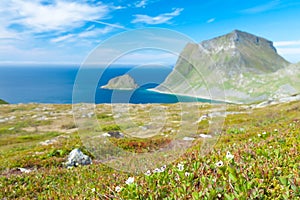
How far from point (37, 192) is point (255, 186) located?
8177mm

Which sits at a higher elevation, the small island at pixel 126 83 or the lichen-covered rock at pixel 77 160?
the small island at pixel 126 83

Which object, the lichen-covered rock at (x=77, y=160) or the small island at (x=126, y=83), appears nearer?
the small island at (x=126, y=83)

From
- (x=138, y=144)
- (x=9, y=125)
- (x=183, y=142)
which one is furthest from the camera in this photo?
(x=9, y=125)

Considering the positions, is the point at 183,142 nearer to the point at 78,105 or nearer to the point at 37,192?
the point at 78,105

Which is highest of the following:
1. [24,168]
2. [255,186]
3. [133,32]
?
[133,32]

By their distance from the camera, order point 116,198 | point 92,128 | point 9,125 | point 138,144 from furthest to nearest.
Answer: point 9,125 → point 138,144 → point 92,128 → point 116,198

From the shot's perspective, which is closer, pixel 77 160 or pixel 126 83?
pixel 126 83

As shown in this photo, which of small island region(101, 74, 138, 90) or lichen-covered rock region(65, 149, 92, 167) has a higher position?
small island region(101, 74, 138, 90)

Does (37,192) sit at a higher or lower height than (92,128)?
lower

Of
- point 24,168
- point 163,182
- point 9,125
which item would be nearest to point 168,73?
point 163,182

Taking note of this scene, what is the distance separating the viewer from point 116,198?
4.31m

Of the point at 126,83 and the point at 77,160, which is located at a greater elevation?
the point at 126,83

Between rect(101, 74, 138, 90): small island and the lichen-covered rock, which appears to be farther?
the lichen-covered rock

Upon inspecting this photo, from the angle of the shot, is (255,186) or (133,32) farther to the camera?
(133,32)
